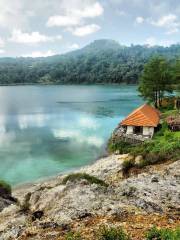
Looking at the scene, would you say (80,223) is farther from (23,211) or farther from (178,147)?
(178,147)

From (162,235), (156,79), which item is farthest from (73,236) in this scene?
(156,79)

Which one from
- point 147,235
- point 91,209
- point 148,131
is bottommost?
point 148,131

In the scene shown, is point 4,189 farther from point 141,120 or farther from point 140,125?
point 141,120

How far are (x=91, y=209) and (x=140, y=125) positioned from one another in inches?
1292

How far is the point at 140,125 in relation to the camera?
4981 centimetres

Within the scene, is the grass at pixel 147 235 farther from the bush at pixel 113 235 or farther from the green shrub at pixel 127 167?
Result: the green shrub at pixel 127 167

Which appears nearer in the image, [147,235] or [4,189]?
[147,235]

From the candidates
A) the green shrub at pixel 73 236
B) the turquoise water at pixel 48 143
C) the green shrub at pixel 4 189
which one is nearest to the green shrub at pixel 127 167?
the green shrub at pixel 4 189

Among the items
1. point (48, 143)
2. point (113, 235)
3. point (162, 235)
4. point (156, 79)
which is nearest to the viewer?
point (162, 235)

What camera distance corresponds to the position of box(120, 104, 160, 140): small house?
49425mm

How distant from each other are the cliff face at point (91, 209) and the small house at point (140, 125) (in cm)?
2431

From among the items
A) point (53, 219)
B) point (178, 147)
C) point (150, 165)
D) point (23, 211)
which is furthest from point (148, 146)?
point (53, 219)

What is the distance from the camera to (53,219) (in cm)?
1733

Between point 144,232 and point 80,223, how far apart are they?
11.1 ft
